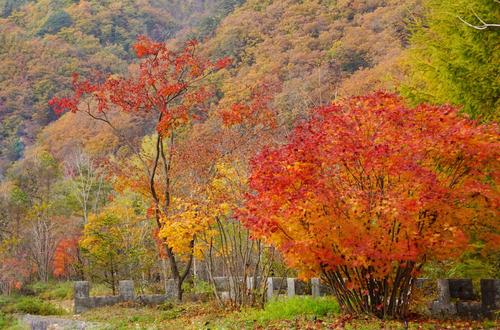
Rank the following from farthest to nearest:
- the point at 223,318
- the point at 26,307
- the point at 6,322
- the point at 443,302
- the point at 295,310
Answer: the point at 26,307 < the point at 6,322 < the point at 443,302 < the point at 223,318 < the point at 295,310

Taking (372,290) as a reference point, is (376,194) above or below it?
above

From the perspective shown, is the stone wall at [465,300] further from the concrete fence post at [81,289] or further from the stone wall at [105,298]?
the concrete fence post at [81,289]

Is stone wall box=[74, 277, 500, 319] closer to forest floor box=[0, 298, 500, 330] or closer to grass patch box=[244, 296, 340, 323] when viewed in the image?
forest floor box=[0, 298, 500, 330]

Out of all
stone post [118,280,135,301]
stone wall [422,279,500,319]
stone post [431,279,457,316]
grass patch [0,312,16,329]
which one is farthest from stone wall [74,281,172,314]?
stone wall [422,279,500,319]

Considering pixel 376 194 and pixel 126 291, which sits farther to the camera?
pixel 126 291

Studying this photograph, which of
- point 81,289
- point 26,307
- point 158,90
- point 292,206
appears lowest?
point 26,307

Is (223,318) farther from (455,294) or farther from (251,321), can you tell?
(455,294)

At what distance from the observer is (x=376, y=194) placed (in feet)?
28.1

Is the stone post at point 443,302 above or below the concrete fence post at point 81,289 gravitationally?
below

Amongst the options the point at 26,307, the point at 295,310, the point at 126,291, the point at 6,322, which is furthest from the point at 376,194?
the point at 26,307

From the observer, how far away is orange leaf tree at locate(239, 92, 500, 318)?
8328 millimetres

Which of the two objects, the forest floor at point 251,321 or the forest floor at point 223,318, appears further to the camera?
the forest floor at point 223,318

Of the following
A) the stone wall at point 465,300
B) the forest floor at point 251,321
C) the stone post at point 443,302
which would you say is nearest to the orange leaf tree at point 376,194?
the forest floor at point 251,321

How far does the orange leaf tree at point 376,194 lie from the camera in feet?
27.3
